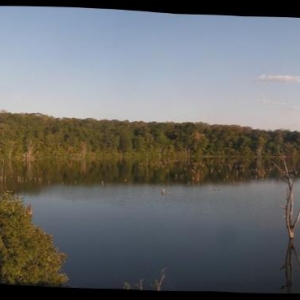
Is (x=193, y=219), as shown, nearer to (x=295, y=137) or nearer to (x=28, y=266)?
(x=295, y=137)

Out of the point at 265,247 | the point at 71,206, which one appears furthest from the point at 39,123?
the point at 265,247

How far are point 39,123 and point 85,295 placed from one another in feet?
50.9

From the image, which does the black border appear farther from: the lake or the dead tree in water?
the lake

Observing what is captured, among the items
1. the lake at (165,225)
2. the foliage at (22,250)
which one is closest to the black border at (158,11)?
the foliage at (22,250)

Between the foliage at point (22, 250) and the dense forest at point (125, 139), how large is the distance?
6.78 meters

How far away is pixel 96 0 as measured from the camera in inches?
38.4

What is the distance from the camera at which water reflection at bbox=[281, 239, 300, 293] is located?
1077cm

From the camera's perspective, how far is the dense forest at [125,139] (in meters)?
14.4

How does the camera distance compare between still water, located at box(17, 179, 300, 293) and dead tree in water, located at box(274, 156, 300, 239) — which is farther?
still water, located at box(17, 179, 300, 293)

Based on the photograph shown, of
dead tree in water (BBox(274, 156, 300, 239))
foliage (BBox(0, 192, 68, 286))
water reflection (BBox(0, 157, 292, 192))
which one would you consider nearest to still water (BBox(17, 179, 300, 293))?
water reflection (BBox(0, 157, 292, 192))

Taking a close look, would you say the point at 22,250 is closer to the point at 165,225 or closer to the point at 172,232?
the point at 172,232

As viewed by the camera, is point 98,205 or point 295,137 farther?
point 98,205

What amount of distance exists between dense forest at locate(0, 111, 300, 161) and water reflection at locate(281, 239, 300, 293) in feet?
8.98

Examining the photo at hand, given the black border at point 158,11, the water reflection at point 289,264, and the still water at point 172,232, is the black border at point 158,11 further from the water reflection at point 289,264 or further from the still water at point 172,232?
the water reflection at point 289,264
